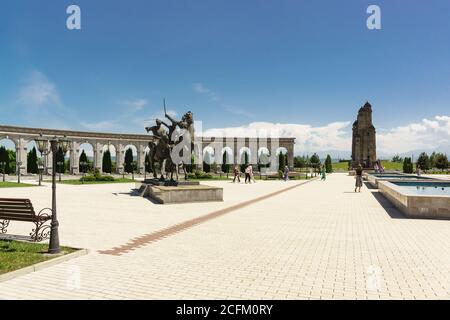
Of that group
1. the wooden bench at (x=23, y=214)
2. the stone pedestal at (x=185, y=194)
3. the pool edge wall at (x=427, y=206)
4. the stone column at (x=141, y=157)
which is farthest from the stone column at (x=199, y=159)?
the wooden bench at (x=23, y=214)

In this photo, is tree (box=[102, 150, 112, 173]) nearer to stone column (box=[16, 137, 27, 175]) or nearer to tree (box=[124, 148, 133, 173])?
tree (box=[124, 148, 133, 173])

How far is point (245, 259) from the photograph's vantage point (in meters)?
7.28

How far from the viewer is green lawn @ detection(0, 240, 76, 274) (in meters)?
6.42

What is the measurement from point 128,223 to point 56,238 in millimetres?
3894

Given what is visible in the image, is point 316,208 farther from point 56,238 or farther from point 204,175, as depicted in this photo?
point 204,175

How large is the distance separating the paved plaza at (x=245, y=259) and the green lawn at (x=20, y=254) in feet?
1.54

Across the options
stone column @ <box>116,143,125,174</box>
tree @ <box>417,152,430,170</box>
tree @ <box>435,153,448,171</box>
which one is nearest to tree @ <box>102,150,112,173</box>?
stone column @ <box>116,143,125,174</box>

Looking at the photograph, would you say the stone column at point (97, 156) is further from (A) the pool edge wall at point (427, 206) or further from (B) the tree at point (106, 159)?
(A) the pool edge wall at point (427, 206)

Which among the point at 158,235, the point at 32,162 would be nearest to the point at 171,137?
the point at 158,235

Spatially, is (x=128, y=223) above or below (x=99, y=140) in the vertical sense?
below

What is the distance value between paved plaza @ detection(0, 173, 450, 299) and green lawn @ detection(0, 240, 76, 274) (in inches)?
18.4

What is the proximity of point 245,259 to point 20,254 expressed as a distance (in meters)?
4.89

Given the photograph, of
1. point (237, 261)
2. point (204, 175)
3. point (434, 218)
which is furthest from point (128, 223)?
point (204, 175)

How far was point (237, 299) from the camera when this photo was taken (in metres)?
5.14
